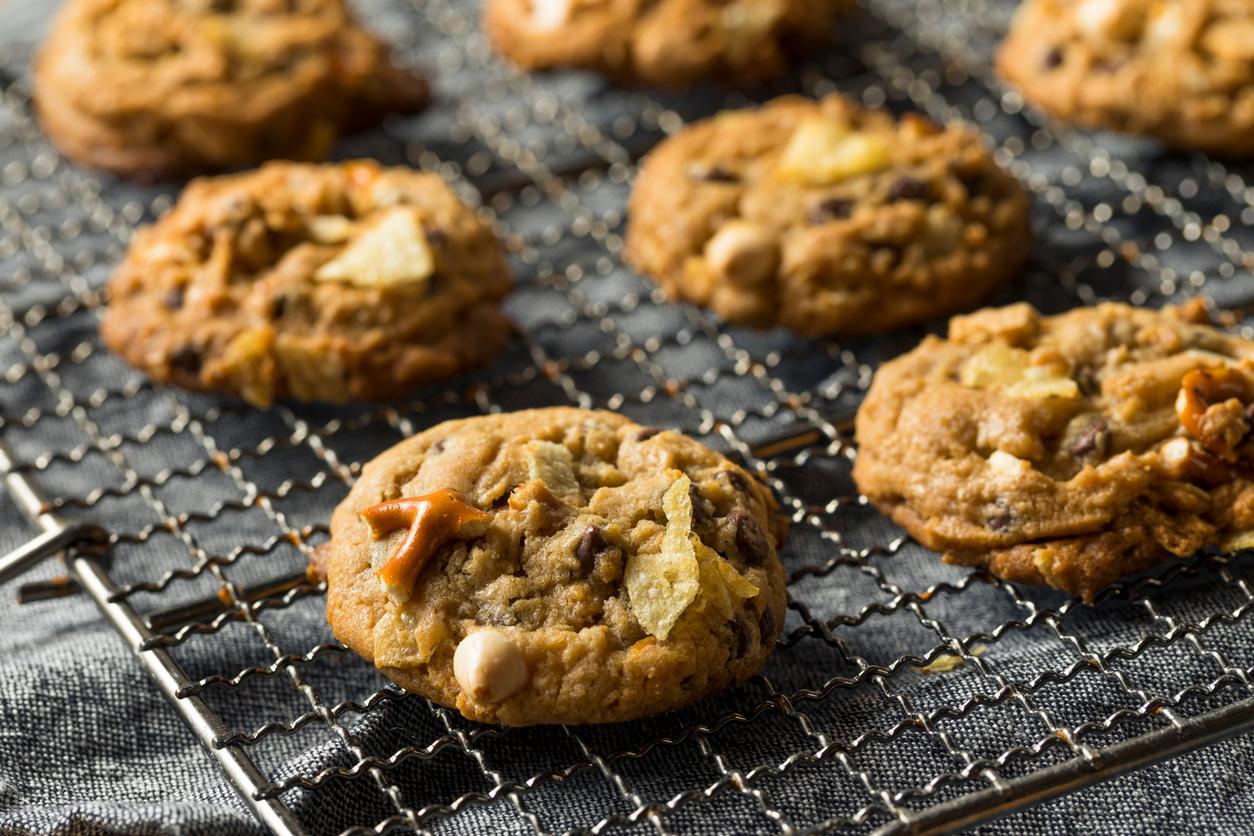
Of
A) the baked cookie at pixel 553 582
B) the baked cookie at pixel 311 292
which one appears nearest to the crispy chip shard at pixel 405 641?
the baked cookie at pixel 553 582

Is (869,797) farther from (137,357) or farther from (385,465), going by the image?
(137,357)

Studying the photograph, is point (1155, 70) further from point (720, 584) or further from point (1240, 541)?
point (720, 584)

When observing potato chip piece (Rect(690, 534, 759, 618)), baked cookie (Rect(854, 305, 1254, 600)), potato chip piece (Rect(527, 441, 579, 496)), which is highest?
potato chip piece (Rect(527, 441, 579, 496))

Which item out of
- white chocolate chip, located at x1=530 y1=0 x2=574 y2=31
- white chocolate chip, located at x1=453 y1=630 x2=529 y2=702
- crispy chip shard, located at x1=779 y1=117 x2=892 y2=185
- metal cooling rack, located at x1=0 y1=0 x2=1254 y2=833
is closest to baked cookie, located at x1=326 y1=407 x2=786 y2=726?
white chocolate chip, located at x1=453 y1=630 x2=529 y2=702

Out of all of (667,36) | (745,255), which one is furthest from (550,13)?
(745,255)

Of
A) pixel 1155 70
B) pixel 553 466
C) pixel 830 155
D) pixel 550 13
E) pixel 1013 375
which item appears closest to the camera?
pixel 553 466

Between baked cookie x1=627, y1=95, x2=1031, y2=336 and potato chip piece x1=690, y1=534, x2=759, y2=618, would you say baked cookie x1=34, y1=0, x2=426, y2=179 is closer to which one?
baked cookie x1=627, y1=95, x2=1031, y2=336
